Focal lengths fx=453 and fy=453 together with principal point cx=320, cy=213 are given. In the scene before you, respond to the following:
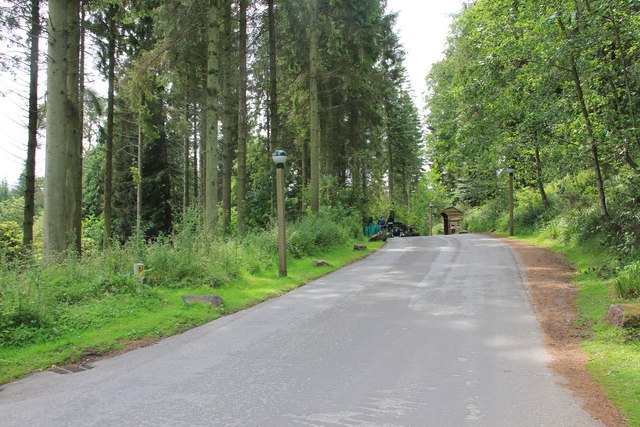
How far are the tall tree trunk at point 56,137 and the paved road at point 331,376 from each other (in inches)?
187

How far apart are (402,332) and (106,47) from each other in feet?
49.4

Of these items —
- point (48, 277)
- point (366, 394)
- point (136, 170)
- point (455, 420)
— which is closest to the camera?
point (455, 420)

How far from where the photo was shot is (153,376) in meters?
4.96

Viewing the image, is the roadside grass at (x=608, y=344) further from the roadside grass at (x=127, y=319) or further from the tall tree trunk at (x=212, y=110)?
the tall tree trunk at (x=212, y=110)

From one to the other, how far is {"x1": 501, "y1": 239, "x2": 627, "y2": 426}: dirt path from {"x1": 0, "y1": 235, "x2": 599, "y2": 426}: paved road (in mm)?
177

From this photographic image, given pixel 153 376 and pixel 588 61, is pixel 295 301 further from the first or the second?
pixel 588 61

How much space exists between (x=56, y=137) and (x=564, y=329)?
409 inches

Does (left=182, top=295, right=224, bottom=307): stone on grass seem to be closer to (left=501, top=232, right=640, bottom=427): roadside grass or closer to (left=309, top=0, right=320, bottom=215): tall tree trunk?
(left=501, top=232, right=640, bottom=427): roadside grass

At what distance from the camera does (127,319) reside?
23.5 ft

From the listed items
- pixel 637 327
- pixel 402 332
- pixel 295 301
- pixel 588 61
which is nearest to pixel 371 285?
pixel 295 301

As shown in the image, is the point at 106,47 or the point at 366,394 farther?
the point at 106,47

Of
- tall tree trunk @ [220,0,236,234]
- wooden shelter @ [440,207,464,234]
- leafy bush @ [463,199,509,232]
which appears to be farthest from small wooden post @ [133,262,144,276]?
wooden shelter @ [440,207,464,234]

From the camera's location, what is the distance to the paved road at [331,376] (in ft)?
12.8

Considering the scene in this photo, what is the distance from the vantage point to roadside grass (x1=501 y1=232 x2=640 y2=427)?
4.32 m
